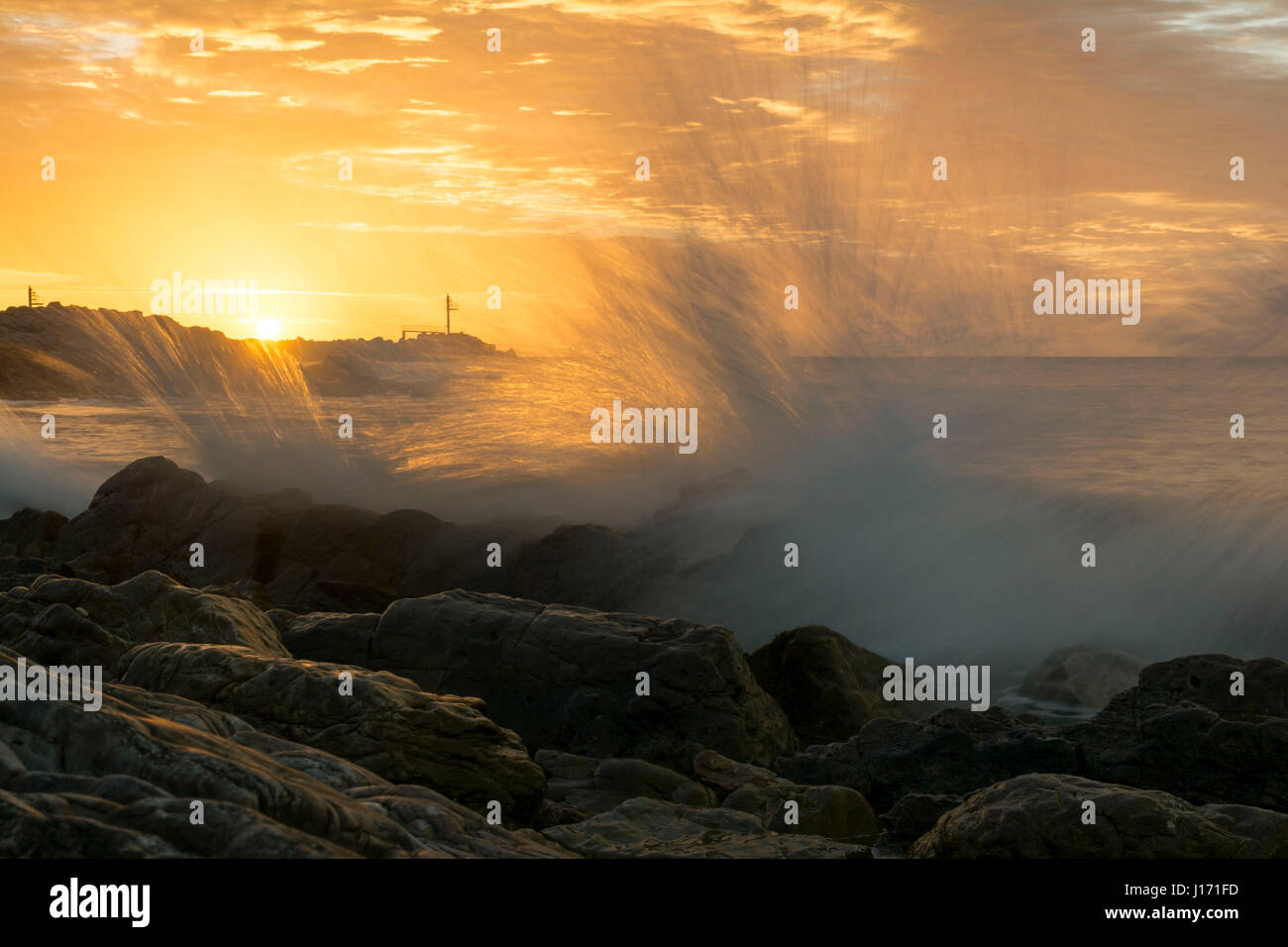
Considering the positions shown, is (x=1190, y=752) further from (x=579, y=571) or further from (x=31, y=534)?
(x=31, y=534)

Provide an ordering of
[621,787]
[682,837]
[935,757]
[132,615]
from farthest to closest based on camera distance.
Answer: [132,615] → [935,757] → [621,787] → [682,837]

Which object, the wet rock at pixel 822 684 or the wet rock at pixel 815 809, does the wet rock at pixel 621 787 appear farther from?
the wet rock at pixel 822 684

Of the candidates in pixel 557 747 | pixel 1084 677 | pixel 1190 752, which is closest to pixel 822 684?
pixel 557 747

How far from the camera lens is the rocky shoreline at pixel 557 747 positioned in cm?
461

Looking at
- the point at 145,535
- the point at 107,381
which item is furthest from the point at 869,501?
the point at 107,381

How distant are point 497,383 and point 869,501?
4651 centimetres

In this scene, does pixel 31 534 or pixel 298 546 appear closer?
pixel 298 546

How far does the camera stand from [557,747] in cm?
1166

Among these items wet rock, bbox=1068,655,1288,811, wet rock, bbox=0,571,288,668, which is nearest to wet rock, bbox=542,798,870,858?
wet rock, bbox=1068,655,1288,811

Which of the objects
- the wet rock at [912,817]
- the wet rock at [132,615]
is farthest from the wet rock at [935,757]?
the wet rock at [132,615]

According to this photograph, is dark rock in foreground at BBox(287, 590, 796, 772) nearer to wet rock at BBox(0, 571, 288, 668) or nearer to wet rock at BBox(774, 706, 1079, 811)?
wet rock at BBox(774, 706, 1079, 811)

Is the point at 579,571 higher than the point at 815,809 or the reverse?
higher

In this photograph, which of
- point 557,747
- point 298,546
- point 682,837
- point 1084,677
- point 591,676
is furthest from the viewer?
point 298,546

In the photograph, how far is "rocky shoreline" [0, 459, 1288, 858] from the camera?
461 centimetres
